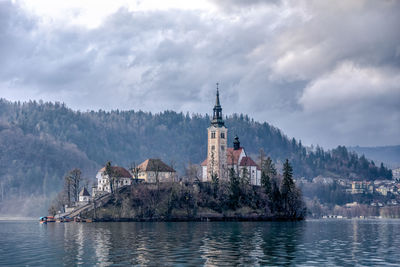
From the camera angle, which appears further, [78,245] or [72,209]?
[72,209]

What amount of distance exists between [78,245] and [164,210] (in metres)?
107

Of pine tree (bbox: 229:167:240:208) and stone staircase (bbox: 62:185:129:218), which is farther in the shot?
pine tree (bbox: 229:167:240:208)

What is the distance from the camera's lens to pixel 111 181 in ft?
641

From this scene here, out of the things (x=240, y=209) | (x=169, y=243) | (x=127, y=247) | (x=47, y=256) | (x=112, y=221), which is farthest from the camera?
(x=240, y=209)

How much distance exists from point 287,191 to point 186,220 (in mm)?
43369

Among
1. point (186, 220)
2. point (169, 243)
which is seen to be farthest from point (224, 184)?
point (169, 243)

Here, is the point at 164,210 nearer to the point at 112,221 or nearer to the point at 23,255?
the point at 112,221

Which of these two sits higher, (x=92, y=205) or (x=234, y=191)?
(x=234, y=191)

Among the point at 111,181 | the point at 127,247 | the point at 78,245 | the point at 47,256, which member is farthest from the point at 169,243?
the point at 111,181

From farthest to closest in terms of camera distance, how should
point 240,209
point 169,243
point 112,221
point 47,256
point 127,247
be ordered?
point 240,209
point 112,221
point 169,243
point 127,247
point 47,256

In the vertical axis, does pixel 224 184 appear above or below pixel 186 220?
above

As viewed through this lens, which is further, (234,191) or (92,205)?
(234,191)

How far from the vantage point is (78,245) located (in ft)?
257

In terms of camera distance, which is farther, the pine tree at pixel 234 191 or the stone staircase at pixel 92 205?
the pine tree at pixel 234 191
